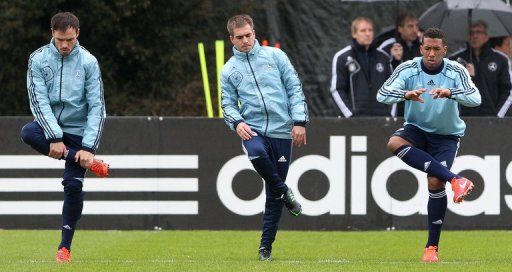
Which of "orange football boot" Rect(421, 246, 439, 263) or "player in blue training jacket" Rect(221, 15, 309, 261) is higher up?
"player in blue training jacket" Rect(221, 15, 309, 261)

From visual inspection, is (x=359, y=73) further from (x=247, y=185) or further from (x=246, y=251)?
(x=246, y=251)

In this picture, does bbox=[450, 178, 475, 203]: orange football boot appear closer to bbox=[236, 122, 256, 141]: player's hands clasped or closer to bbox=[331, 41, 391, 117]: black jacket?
bbox=[236, 122, 256, 141]: player's hands clasped

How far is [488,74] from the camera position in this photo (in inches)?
694

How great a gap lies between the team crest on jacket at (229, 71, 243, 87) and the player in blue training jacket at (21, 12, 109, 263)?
1.15 metres

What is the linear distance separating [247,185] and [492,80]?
3.84 m

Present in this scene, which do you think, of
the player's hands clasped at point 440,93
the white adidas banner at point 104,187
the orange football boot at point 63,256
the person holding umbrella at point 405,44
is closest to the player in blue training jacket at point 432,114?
the player's hands clasped at point 440,93

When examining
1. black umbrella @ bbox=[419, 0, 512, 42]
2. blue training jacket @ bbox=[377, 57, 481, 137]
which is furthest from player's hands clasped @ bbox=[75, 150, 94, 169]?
black umbrella @ bbox=[419, 0, 512, 42]

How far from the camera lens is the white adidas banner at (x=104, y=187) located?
15789mm

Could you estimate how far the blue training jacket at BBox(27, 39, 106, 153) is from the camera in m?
11.8

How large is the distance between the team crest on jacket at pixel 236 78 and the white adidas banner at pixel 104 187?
3.86 metres

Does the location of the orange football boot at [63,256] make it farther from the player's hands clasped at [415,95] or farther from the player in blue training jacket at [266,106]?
the player's hands clasped at [415,95]

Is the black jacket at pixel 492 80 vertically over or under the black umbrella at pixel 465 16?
under

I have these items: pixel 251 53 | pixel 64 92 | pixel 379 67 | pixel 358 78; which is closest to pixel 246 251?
pixel 251 53

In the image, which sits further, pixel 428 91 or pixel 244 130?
pixel 428 91
